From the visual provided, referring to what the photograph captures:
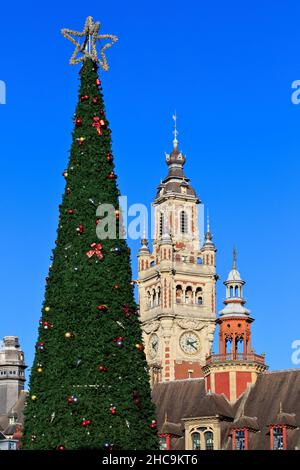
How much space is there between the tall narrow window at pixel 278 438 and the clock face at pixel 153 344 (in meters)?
48.1

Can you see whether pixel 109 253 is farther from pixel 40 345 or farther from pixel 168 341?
pixel 168 341

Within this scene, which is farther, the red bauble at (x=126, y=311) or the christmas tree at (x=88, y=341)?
the red bauble at (x=126, y=311)

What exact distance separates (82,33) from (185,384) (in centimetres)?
3726

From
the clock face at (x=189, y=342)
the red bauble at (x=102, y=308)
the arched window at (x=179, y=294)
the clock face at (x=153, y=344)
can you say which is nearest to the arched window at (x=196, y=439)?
the red bauble at (x=102, y=308)

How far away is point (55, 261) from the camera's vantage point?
3612 cm

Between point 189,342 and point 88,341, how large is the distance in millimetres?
75649

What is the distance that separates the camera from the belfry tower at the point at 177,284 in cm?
10869

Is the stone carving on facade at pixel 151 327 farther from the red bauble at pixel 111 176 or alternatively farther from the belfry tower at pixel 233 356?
the red bauble at pixel 111 176

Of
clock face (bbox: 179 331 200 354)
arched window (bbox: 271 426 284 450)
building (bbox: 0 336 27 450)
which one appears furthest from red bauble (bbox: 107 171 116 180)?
clock face (bbox: 179 331 200 354)

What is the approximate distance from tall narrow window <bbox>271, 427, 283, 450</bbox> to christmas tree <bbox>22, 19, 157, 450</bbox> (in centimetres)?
2766

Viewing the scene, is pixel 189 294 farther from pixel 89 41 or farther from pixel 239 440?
A: pixel 89 41

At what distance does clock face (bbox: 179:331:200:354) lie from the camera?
358ft

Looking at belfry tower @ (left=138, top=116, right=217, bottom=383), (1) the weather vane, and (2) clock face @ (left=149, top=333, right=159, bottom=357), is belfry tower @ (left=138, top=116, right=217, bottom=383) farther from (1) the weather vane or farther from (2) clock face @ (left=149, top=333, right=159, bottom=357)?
(1) the weather vane

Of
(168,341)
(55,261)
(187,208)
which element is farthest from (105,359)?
(187,208)
